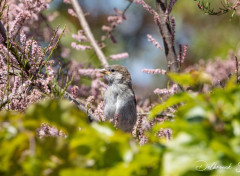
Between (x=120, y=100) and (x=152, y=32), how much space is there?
3.15 m

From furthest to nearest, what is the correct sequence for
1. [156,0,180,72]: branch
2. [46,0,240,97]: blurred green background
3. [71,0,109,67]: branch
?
[46,0,240,97]: blurred green background < [71,0,109,67]: branch < [156,0,180,72]: branch

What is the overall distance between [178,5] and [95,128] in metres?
6.17

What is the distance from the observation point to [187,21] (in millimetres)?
7309

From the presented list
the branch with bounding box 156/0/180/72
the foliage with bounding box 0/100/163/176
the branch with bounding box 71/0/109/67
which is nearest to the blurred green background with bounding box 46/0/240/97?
the branch with bounding box 71/0/109/67

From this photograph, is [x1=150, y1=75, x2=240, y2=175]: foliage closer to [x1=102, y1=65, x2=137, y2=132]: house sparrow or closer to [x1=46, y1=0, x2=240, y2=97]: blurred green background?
[x1=102, y1=65, x2=137, y2=132]: house sparrow

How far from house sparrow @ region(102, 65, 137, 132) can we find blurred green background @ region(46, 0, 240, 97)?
1330mm

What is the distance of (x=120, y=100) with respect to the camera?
15.0 feet

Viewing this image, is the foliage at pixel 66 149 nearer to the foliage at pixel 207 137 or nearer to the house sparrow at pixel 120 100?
the foliage at pixel 207 137

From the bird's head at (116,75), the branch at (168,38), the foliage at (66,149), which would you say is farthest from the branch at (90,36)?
the foliage at (66,149)

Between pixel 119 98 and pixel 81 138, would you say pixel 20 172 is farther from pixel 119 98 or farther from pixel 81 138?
pixel 119 98

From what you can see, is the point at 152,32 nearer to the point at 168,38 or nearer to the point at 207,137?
the point at 168,38

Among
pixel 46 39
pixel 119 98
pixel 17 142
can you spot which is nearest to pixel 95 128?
pixel 17 142

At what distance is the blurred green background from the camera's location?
656 cm

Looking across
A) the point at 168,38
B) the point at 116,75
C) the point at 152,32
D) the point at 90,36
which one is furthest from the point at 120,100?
the point at 152,32
